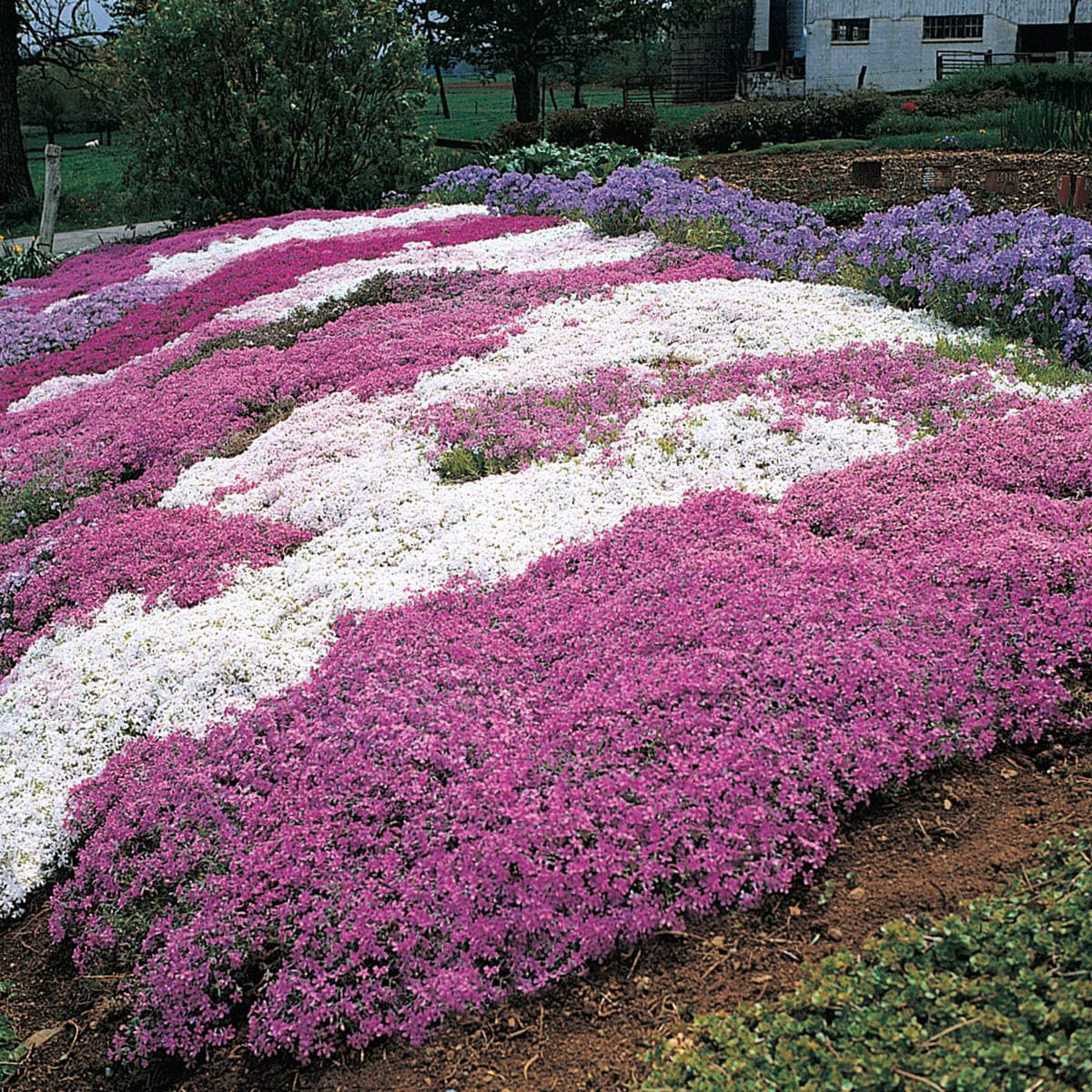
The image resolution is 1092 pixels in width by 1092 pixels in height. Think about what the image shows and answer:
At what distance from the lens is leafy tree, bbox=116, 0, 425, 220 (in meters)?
18.7

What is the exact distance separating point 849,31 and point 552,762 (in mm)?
47825

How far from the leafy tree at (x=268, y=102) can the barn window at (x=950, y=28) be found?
30.8 meters

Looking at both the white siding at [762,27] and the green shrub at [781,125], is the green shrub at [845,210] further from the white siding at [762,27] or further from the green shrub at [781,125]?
the white siding at [762,27]

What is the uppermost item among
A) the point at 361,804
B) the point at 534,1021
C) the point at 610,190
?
the point at 610,190

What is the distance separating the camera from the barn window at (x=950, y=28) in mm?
42688

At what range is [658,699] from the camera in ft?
13.9

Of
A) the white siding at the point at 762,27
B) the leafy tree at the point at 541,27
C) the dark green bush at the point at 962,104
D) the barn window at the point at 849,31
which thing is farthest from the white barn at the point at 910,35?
the leafy tree at the point at 541,27

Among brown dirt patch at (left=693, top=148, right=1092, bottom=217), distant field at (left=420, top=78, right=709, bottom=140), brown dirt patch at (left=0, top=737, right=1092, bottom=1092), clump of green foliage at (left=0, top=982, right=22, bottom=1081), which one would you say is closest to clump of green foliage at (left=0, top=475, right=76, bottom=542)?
brown dirt patch at (left=0, top=737, right=1092, bottom=1092)

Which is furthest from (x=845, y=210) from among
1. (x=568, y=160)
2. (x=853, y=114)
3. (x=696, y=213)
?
(x=853, y=114)

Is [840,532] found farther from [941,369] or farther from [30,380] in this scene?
[30,380]

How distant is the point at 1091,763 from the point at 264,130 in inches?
752

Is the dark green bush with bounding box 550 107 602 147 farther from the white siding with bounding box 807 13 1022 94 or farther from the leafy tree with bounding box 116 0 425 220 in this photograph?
the white siding with bounding box 807 13 1022 94

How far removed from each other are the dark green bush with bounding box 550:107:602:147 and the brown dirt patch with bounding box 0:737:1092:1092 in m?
25.4

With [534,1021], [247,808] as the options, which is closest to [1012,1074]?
[534,1021]
